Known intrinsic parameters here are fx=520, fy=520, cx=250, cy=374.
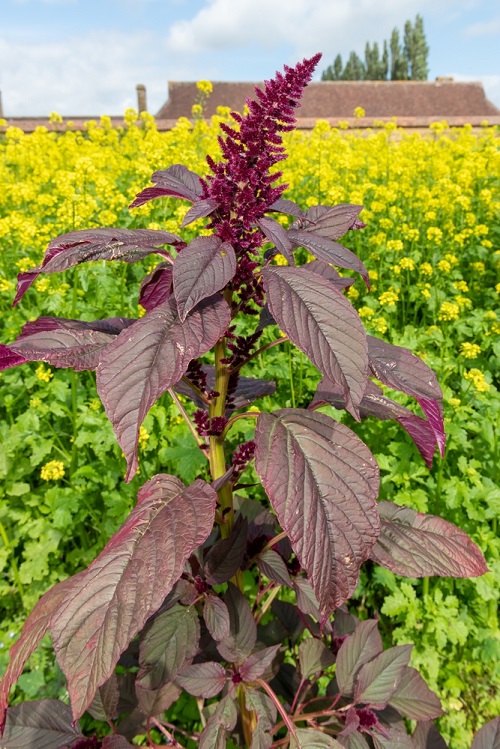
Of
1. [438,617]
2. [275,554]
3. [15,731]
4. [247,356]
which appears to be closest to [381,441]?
[438,617]

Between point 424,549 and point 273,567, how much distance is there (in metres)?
0.30

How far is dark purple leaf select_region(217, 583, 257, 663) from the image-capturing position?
1068mm

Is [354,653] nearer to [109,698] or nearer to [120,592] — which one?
[109,698]

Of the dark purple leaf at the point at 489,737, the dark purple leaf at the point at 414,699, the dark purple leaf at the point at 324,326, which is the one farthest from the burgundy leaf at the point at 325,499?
the dark purple leaf at the point at 489,737

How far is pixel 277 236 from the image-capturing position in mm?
800

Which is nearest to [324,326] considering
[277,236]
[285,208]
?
[277,236]

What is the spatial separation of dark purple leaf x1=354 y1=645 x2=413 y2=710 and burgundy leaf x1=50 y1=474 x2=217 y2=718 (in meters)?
0.63

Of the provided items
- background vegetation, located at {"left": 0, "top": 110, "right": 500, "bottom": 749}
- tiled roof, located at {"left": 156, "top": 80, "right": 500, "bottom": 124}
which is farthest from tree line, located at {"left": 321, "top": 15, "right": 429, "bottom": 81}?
background vegetation, located at {"left": 0, "top": 110, "right": 500, "bottom": 749}

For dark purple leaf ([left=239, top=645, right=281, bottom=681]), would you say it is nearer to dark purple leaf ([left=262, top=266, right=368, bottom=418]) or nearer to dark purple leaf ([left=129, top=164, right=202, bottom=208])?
dark purple leaf ([left=262, top=266, right=368, bottom=418])

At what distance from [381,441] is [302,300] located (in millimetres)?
1937

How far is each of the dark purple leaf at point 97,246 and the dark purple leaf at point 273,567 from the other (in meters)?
0.64

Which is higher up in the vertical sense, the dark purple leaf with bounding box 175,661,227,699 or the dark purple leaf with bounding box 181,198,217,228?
the dark purple leaf with bounding box 181,198,217,228

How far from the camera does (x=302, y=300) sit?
0.75 metres

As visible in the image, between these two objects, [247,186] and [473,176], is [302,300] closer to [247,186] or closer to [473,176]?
[247,186]
